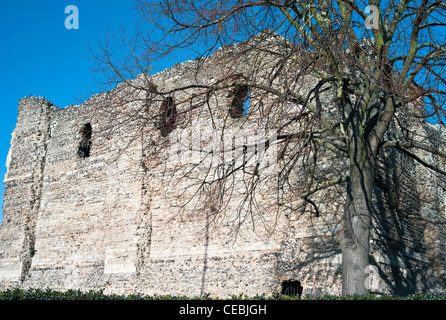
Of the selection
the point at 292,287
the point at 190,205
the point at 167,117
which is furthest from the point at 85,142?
the point at 292,287

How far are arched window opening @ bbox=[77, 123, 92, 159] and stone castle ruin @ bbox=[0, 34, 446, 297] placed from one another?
0.05 m

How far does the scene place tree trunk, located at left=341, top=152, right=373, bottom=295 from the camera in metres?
7.37

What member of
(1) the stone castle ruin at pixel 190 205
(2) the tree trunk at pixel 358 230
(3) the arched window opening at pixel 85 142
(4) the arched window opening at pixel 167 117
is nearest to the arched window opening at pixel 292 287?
(1) the stone castle ruin at pixel 190 205

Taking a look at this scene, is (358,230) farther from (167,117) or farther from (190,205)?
(190,205)

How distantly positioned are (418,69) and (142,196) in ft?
26.3

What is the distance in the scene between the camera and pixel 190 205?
1189 cm

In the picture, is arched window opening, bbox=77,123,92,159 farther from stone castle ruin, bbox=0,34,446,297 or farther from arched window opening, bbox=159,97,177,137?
arched window opening, bbox=159,97,177,137

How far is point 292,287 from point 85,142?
350 inches

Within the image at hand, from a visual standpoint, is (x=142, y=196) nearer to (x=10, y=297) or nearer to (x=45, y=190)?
(x=45, y=190)

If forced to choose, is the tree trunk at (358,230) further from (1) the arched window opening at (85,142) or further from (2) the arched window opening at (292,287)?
(1) the arched window opening at (85,142)

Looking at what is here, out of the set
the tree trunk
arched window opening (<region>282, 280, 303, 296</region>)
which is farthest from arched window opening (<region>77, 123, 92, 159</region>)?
the tree trunk

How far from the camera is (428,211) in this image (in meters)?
12.7
